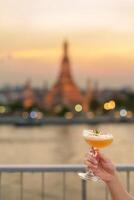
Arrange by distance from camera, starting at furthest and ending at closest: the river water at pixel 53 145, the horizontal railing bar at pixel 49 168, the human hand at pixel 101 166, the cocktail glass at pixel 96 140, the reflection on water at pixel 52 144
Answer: the reflection on water at pixel 52 144, the river water at pixel 53 145, the horizontal railing bar at pixel 49 168, the cocktail glass at pixel 96 140, the human hand at pixel 101 166

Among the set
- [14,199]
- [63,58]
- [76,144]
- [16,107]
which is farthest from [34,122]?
[14,199]

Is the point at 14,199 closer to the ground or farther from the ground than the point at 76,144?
farther from the ground

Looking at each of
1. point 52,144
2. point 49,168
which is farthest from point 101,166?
point 52,144

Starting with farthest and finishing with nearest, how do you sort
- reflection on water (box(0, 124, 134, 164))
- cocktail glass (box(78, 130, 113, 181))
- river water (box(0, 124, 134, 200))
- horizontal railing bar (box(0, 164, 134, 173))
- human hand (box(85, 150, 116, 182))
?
reflection on water (box(0, 124, 134, 164)) < river water (box(0, 124, 134, 200)) < horizontal railing bar (box(0, 164, 134, 173)) < cocktail glass (box(78, 130, 113, 181)) < human hand (box(85, 150, 116, 182))

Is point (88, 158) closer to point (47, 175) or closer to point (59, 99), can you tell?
point (47, 175)

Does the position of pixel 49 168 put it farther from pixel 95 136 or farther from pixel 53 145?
pixel 53 145

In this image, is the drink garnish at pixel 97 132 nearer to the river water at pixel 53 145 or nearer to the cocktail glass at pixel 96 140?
the cocktail glass at pixel 96 140

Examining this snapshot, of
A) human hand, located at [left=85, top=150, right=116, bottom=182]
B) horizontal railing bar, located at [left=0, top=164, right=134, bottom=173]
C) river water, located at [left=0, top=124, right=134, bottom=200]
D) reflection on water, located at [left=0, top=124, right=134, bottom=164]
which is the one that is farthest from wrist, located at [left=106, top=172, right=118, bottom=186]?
reflection on water, located at [left=0, top=124, right=134, bottom=164]

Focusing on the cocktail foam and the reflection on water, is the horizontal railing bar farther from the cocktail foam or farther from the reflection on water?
the reflection on water

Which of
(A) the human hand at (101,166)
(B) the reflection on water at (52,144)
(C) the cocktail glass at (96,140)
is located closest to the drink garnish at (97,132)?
(C) the cocktail glass at (96,140)

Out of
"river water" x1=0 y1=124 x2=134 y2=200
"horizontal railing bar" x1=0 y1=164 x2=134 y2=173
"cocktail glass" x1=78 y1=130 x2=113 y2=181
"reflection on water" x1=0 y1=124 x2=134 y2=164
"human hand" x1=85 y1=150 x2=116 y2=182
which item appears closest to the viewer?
"human hand" x1=85 y1=150 x2=116 y2=182

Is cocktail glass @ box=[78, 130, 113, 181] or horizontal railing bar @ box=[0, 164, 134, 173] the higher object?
cocktail glass @ box=[78, 130, 113, 181]
